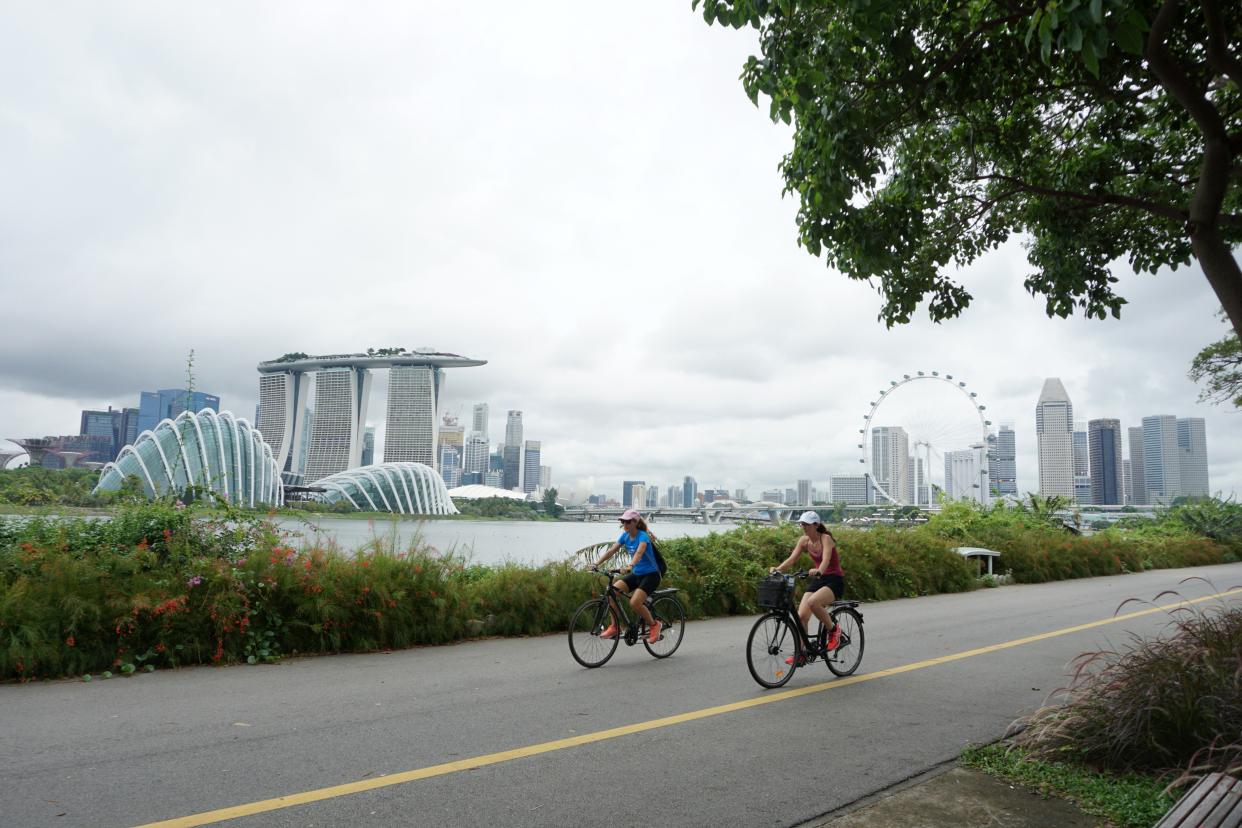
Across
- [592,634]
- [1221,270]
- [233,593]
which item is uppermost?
[1221,270]

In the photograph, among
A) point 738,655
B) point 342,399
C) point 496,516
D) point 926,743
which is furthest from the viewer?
point 342,399

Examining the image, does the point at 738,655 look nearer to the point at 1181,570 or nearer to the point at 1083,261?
the point at 1083,261

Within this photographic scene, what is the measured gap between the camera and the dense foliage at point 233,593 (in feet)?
24.7

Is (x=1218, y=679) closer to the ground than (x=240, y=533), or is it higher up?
closer to the ground

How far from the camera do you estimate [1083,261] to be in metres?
8.34

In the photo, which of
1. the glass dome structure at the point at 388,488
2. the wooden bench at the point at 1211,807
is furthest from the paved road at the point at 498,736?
the glass dome structure at the point at 388,488

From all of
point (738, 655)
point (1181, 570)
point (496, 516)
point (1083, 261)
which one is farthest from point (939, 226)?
point (496, 516)

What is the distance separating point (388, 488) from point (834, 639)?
9070 centimetres

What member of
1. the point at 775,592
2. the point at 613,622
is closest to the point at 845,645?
the point at 775,592

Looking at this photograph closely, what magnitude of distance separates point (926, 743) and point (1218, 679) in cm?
183

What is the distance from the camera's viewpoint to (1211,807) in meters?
3.42

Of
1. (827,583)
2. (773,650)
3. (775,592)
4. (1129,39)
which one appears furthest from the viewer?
(827,583)

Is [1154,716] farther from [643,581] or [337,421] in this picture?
[337,421]

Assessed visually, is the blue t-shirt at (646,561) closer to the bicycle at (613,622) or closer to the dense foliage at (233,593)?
the bicycle at (613,622)
